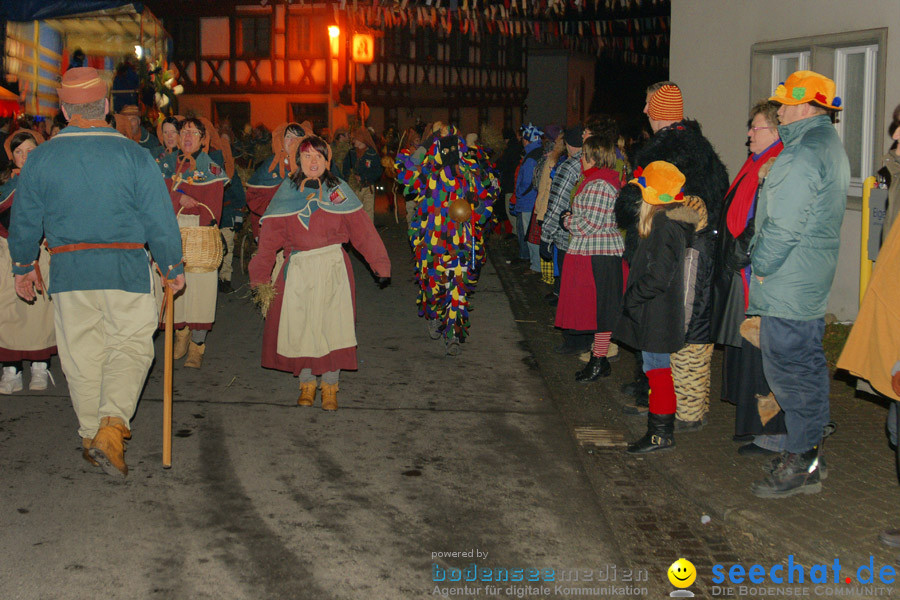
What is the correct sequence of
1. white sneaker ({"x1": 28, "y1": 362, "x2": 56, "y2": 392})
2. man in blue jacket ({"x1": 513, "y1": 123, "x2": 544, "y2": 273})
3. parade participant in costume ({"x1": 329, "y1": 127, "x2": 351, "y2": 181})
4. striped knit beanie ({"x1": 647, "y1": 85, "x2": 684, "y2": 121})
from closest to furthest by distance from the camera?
striped knit beanie ({"x1": 647, "y1": 85, "x2": 684, "y2": 121}), white sneaker ({"x1": 28, "y1": 362, "x2": 56, "y2": 392}), man in blue jacket ({"x1": 513, "y1": 123, "x2": 544, "y2": 273}), parade participant in costume ({"x1": 329, "y1": 127, "x2": 351, "y2": 181})

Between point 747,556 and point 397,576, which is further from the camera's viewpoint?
point 747,556

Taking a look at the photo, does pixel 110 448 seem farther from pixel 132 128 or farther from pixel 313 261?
pixel 132 128

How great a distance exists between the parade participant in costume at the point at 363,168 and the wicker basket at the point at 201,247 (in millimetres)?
9009

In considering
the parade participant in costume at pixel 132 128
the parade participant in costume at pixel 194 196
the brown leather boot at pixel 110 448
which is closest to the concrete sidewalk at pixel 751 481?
the brown leather boot at pixel 110 448

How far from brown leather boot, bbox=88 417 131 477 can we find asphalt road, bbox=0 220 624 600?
106 millimetres

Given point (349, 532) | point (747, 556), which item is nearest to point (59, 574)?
point (349, 532)

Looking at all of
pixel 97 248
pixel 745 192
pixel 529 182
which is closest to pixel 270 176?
pixel 97 248

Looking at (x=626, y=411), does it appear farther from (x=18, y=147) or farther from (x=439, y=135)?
(x=18, y=147)

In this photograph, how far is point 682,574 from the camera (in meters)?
4.35

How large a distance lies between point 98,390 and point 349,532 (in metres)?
1.84

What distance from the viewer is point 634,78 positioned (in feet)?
198

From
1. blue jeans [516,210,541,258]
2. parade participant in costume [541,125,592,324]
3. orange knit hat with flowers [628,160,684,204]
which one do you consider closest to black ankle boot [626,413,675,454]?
orange knit hat with flowers [628,160,684,204]

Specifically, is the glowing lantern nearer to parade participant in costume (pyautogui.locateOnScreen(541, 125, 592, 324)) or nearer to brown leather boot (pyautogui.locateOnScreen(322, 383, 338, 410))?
parade participant in costume (pyautogui.locateOnScreen(541, 125, 592, 324))

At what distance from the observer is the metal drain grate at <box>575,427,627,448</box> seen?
6.30 metres
